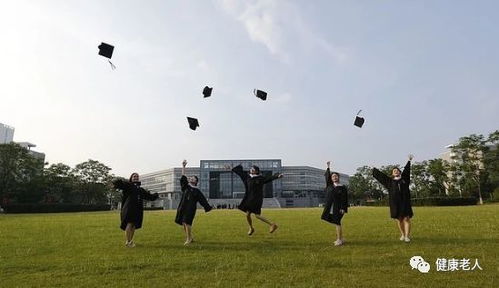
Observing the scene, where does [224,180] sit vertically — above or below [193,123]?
above

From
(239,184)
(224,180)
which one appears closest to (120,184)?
(239,184)

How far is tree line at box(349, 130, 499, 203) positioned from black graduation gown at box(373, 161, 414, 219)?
60.4 metres

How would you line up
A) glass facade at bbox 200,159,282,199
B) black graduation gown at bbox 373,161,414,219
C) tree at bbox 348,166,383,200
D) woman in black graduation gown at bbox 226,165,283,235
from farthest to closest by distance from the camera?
glass facade at bbox 200,159,282,199 < tree at bbox 348,166,383,200 < woman in black graduation gown at bbox 226,165,283,235 < black graduation gown at bbox 373,161,414,219

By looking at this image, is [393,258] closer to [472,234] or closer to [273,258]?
[273,258]

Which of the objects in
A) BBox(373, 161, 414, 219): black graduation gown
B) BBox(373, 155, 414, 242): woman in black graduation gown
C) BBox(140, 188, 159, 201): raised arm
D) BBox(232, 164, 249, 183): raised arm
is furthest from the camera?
BBox(232, 164, 249, 183): raised arm

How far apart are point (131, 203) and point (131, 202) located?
0.03 metres

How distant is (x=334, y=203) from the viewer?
10.5 meters

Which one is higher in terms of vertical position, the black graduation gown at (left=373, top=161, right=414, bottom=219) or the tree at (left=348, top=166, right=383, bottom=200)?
the tree at (left=348, top=166, right=383, bottom=200)

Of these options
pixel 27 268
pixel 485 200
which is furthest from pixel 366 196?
pixel 27 268

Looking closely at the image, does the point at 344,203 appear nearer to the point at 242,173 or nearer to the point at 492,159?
the point at 242,173

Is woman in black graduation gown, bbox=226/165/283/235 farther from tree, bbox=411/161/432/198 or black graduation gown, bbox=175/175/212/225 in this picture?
tree, bbox=411/161/432/198

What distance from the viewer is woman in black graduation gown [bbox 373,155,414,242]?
34.1ft

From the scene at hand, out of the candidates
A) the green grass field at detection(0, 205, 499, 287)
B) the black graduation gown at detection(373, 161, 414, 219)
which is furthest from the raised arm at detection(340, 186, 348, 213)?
the black graduation gown at detection(373, 161, 414, 219)

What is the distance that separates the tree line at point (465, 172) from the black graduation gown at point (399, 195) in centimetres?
6039
